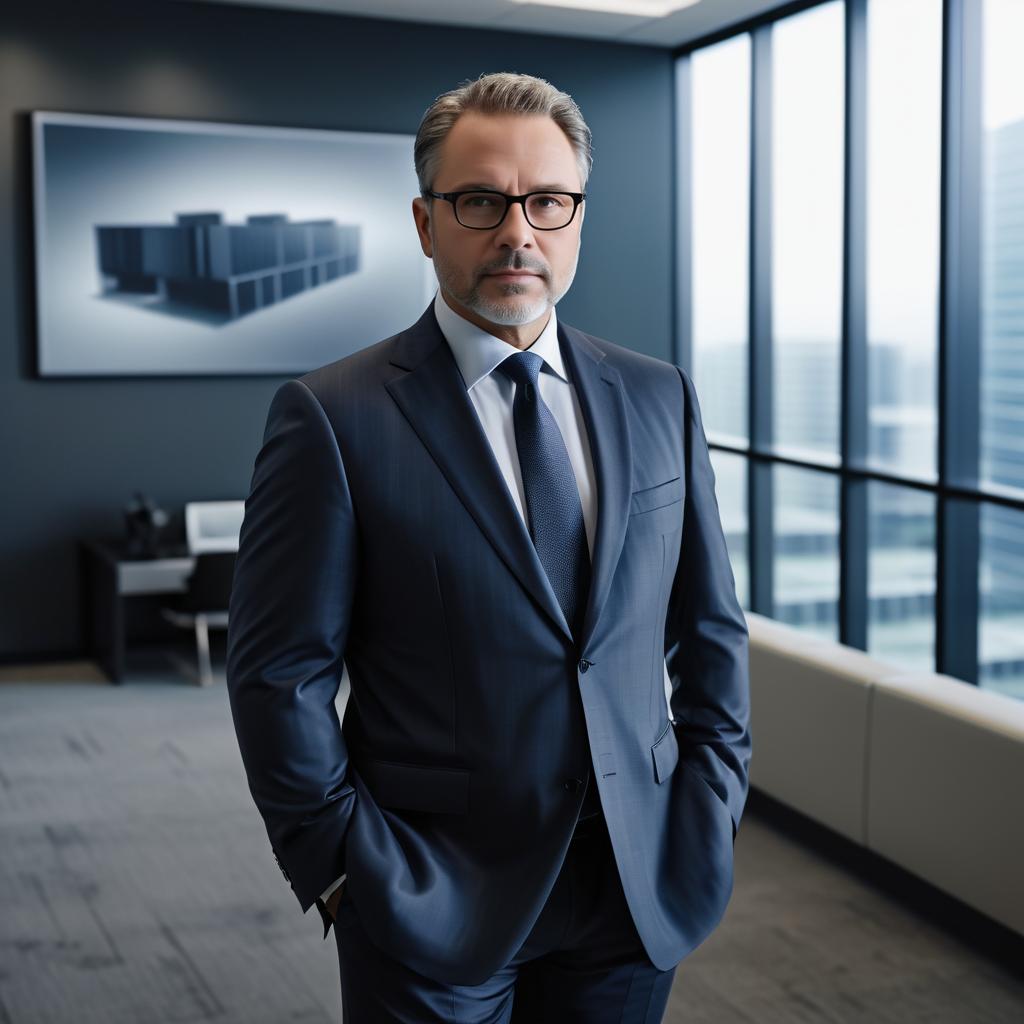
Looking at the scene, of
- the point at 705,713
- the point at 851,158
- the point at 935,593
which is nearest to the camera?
the point at 705,713

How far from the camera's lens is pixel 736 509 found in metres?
7.02

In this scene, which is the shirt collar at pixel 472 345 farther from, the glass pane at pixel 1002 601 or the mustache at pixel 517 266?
the glass pane at pixel 1002 601

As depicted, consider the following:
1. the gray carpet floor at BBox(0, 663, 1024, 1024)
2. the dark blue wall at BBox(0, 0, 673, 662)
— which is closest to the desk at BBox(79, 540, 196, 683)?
the dark blue wall at BBox(0, 0, 673, 662)

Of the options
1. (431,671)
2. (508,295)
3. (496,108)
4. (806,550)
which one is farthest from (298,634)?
(806,550)

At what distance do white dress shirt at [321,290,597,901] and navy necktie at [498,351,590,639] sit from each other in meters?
0.01

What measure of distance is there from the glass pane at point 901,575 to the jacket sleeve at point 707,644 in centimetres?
390

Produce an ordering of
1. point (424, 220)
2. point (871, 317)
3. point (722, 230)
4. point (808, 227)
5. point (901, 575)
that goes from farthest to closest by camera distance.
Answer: point (722, 230) → point (808, 227) → point (871, 317) → point (901, 575) → point (424, 220)

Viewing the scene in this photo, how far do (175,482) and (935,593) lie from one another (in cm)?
370

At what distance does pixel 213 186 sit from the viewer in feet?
21.9

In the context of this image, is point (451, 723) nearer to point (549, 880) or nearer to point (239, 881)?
point (549, 880)

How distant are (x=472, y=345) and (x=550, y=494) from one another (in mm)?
202

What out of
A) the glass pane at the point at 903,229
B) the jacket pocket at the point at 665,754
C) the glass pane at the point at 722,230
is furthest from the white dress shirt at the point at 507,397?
the glass pane at the point at 722,230

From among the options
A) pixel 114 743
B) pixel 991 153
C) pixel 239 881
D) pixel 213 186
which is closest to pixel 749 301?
pixel 991 153

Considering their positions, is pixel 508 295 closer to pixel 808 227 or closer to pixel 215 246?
pixel 808 227
